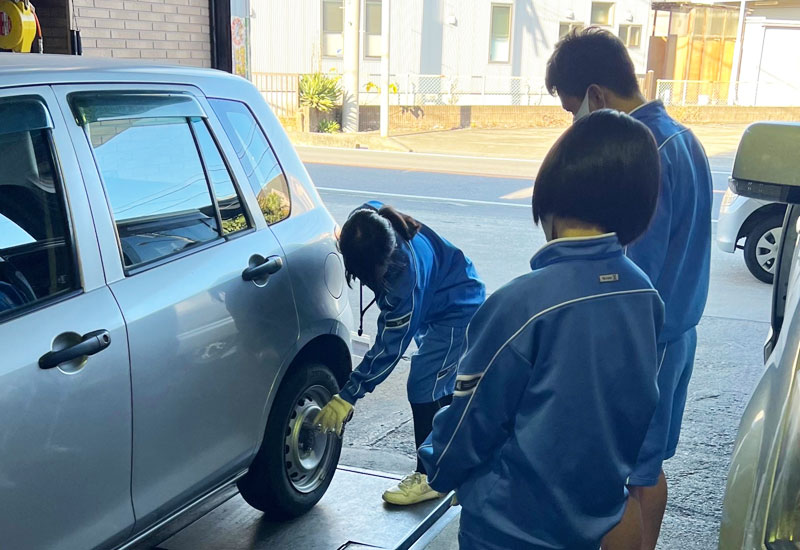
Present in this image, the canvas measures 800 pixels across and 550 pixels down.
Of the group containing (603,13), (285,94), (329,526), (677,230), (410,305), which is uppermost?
(603,13)

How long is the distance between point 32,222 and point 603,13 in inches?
1161

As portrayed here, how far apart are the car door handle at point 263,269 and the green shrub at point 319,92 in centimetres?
1989

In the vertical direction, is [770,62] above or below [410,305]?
above

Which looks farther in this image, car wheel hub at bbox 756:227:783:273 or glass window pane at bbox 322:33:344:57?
glass window pane at bbox 322:33:344:57

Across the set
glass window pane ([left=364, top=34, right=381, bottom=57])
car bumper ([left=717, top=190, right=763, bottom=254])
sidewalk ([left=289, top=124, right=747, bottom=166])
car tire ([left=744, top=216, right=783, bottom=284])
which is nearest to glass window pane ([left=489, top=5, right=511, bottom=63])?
glass window pane ([left=364, top=34, right=381, bottom=57])

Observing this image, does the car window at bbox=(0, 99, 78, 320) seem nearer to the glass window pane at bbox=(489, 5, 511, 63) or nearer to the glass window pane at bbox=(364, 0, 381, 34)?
the glass window pane at bbox=(364, 0, 381, 34)

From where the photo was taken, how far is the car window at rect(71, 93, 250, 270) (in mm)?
2494

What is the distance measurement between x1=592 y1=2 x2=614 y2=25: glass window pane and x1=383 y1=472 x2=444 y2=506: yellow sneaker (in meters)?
27.8

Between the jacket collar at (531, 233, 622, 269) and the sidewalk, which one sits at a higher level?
the jacket collar at (531, 233, 622, 269)

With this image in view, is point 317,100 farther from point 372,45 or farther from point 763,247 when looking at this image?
point 763,247

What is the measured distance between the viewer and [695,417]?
5.00 meters

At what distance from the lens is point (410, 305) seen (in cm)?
305

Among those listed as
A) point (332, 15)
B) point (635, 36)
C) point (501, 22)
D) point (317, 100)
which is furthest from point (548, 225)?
point (635, 36)

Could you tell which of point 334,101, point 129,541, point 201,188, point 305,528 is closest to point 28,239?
point 201,188
